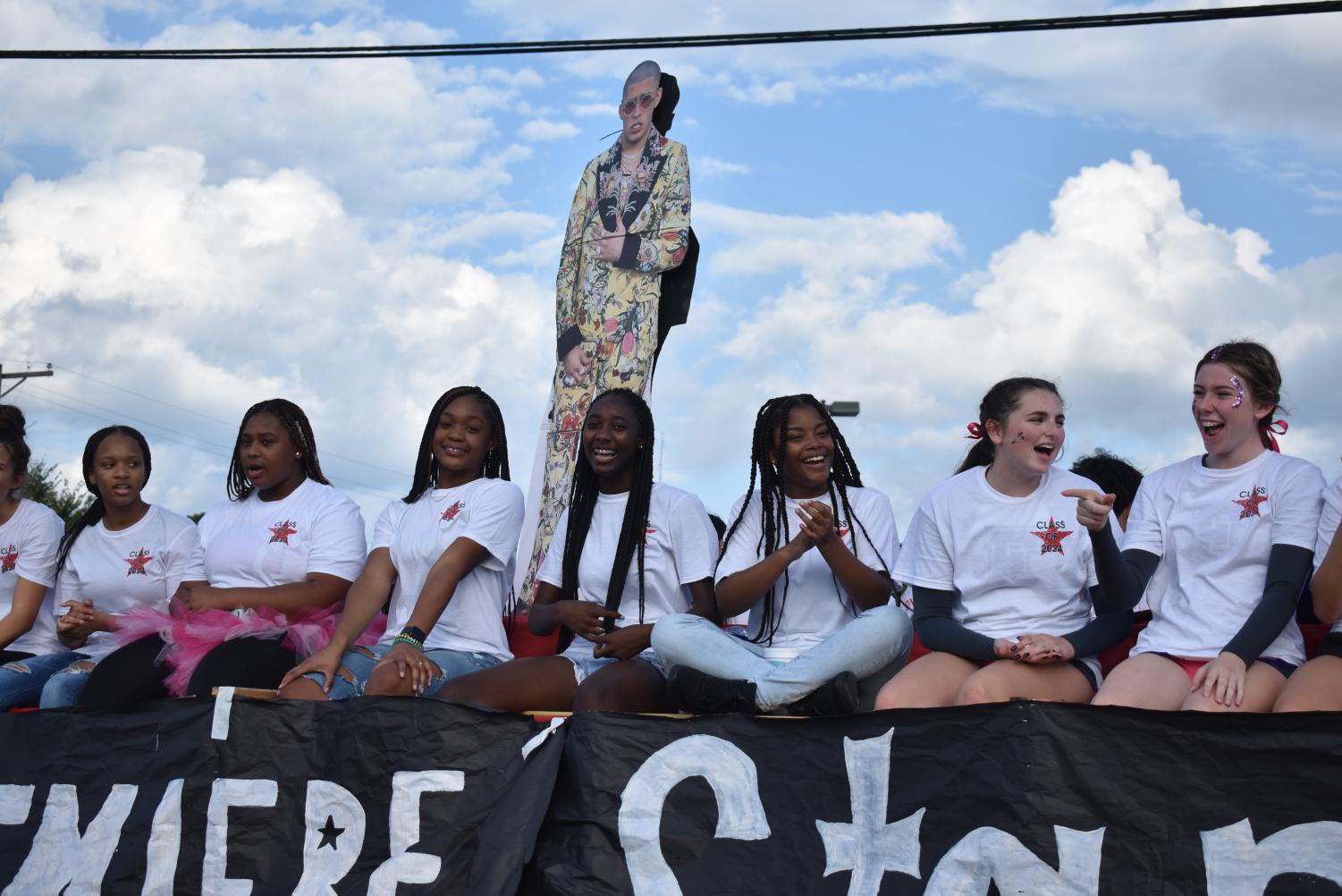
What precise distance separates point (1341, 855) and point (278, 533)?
12.0 ft

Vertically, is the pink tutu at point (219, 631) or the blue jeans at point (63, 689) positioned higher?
the pink tutu at point (219, 631)

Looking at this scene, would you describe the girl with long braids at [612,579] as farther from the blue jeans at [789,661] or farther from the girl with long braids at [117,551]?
the girl with long braids at [117,551]

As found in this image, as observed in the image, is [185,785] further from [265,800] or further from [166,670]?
[166,670]

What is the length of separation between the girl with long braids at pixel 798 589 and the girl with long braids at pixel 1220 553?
71 centimetres

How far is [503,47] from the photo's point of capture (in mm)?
6539

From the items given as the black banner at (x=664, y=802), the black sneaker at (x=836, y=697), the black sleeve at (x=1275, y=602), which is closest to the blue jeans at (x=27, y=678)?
the black banner at (x=664, y=802)

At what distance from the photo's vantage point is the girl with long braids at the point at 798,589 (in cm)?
387

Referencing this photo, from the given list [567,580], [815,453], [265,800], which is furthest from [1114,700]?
[265,800]

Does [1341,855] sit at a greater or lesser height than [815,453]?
lesser

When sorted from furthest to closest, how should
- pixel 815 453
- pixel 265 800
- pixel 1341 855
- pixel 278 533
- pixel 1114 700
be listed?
pixel 278 533, pixel 815 453, pixel 265 800, pixel 1114 700, pixel 1341 855

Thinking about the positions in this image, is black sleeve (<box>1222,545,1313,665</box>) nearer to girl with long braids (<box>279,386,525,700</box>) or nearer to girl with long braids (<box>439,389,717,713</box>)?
girl with long braids (<box>439,389,717,713</box>)

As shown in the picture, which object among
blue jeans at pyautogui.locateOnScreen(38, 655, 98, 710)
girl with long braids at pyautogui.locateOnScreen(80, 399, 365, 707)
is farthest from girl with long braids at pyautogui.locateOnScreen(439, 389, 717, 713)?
blue jeans at pyautogui.locateOnScreen(38, 655, 98, 710)

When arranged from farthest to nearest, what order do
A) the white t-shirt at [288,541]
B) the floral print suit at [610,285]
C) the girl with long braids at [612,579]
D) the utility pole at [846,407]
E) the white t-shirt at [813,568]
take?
the utility pole at [846,407] < the floral print suit at [610,285] < the white t-shirt at [288,541] < the white t-shirt at [813,568] < the girl with long braids at [612,579]

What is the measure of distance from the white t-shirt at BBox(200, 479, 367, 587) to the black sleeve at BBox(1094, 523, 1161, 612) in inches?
105
